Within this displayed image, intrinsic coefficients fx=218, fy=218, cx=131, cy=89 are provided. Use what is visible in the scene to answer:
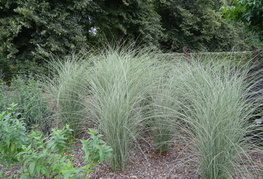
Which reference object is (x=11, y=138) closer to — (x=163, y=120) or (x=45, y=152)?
(x=45, y=152)

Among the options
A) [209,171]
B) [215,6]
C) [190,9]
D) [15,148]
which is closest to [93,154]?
[15,148]

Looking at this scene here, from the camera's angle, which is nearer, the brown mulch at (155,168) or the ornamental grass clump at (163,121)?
the brown mulch at (155,168)

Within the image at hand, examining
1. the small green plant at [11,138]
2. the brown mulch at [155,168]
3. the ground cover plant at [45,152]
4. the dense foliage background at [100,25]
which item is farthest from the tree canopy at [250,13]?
the small green plant at [11,138]

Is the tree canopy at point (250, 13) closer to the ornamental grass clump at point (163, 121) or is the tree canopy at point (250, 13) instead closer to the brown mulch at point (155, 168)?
the ornamental grass clump at point (163, 121)

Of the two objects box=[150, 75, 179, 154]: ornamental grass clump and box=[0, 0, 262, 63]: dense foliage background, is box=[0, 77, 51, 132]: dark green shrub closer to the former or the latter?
box=[150, 75, 179, 154]: ornamental grass clump

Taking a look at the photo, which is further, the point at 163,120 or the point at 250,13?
the point at 250,13

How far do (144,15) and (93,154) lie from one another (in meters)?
10.3

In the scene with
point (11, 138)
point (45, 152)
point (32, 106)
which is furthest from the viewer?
point (32, 106)

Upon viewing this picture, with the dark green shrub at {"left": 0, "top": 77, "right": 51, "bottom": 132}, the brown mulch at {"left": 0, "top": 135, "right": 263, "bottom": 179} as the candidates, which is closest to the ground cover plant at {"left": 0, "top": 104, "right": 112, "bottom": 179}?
the brown mulch at {"left": 0, "top": 135, "right": 263, "bottom": 179}

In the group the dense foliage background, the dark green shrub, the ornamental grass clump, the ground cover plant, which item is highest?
the dense foliage background

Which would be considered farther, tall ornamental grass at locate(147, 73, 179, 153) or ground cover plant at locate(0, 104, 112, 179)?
tall ornamental grass at locate(147, 73, 179, 153)

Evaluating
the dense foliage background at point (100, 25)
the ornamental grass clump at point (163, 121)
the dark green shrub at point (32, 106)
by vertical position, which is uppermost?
the dense foliage background at point (100, 25)

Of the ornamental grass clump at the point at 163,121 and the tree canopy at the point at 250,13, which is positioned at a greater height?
A: the tree canopy at the point at 250,13

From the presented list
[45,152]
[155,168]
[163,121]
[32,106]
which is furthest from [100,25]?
[45,152]
